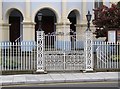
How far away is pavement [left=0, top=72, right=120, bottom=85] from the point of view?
13.5m

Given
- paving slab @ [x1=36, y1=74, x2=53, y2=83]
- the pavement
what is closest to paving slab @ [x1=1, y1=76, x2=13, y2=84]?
the pavement

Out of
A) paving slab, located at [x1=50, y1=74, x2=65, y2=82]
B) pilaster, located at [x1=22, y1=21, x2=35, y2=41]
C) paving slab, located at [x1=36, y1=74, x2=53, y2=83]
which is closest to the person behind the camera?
paving slab, located at [x1=36, y1=74, x2=53, y2=83]

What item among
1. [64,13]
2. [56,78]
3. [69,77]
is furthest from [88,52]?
[64,13]

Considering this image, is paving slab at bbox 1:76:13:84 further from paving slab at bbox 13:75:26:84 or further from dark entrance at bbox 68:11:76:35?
dark entrance at bbox 68:11:76:35

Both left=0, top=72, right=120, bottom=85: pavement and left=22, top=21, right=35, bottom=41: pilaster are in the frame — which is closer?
left=0, top=72, right=120, bottom=85: pavement

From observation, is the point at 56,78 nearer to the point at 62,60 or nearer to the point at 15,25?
the point at 62,60

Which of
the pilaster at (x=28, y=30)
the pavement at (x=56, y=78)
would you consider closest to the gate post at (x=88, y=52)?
the pavement at (x=56, y=78)

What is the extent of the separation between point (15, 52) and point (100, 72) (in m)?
4.19

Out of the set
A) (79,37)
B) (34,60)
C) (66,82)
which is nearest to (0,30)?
(79,37)

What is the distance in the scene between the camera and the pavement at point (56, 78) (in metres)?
13.5

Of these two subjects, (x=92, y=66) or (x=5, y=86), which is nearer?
(x=5, y=86)

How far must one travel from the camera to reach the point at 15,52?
16.7 metres

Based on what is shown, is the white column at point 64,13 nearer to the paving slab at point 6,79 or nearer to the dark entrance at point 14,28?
the dark entrance at point 14,28

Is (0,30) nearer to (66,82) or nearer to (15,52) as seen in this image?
(15,52)
